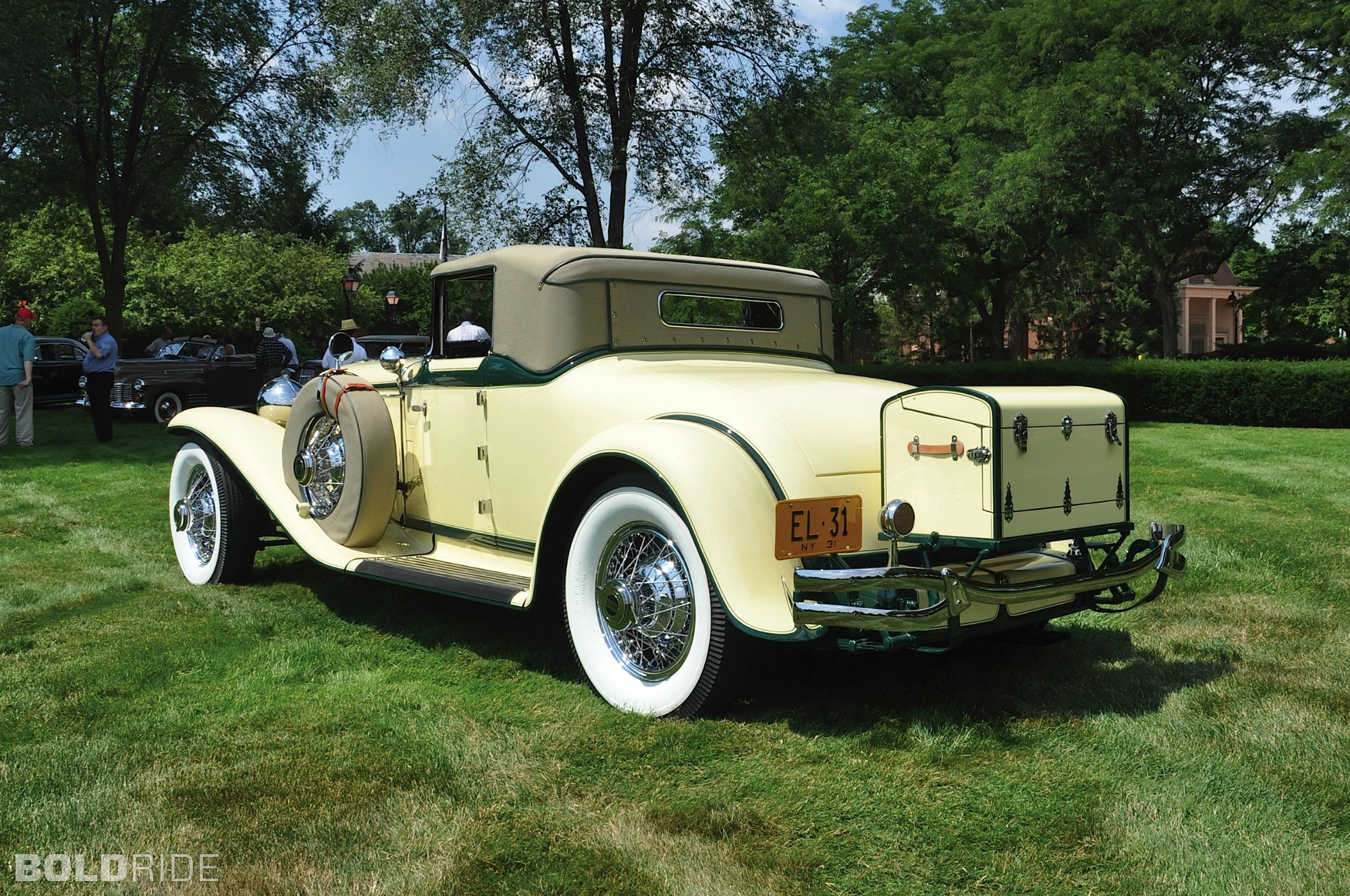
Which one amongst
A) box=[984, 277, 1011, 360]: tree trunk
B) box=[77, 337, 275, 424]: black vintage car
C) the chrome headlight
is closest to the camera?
the chrome headlight

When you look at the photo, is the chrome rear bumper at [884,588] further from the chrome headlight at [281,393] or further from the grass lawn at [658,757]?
the chrome headlight at [281,393]

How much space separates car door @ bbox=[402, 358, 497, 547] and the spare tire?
6.0 inches

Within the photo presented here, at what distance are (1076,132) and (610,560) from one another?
21544 mm

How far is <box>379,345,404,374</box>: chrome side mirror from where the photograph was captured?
18.2 feet

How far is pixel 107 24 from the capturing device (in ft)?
63.3

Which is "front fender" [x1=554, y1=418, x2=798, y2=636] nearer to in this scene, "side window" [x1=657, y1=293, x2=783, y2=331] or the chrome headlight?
"side window" [x1=657, y1=293, x2=783, y2=331]

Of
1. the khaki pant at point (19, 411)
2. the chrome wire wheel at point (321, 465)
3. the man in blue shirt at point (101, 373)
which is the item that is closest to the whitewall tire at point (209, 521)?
the chrome wire wheel at point (321, 465)

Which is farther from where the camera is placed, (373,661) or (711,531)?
(373,661)

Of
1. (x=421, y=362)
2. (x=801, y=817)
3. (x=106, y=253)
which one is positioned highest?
(x=106, y=253)

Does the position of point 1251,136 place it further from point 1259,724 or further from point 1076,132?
point 1259,724

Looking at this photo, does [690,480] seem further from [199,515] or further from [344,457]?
[199,515]

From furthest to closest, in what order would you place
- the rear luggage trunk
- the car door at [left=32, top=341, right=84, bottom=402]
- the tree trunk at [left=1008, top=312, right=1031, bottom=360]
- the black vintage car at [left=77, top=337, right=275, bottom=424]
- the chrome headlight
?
1. the tree trunk at [left=1008, top=312, right=1031, bottom=360]
2. the car door at [left=32, top=341, right=84, bottom=402]
3. the black vintage car at [left=77, top=337, right=275, bottom=424]
4. the chrome headlight
5. the rear luggage trunk

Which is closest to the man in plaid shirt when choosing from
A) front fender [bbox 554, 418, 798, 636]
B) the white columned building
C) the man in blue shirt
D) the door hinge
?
the man in blue shirt

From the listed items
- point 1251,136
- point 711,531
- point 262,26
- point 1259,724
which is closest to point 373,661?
point 711,531
